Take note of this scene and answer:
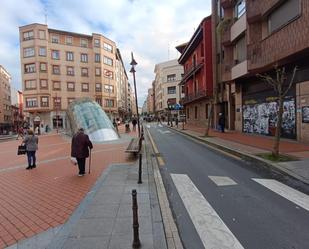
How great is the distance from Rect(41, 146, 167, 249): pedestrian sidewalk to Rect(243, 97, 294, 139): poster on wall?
11783mm

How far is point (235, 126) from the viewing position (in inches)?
973

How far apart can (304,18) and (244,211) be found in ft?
35.8

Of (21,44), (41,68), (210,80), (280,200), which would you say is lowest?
(280,200)

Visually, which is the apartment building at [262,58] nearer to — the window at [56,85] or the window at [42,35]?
the window at [42,35]

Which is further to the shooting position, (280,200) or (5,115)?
(5,115)

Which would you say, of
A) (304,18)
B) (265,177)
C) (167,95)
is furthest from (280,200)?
(167,95)

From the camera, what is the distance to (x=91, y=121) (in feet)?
72.1

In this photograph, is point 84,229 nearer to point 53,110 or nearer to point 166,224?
point 166,224

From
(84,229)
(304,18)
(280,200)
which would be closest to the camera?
(84,229)

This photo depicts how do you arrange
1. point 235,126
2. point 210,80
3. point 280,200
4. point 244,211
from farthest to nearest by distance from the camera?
point 210,80
point 235,126
point 280,200
point 244,211

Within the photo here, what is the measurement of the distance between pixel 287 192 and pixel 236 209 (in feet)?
6.15

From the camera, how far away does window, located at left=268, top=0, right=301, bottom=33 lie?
13.6 metres

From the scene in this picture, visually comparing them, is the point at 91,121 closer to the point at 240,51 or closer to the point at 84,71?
the point at 240,51

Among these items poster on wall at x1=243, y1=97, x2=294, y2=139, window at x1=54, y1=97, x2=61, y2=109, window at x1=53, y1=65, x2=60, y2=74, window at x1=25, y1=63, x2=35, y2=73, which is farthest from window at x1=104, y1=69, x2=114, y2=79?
poster on wall at x1=243, y1=97, x2=294, y2=139
